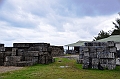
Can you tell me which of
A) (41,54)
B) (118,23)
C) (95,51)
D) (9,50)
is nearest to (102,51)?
(95,51)

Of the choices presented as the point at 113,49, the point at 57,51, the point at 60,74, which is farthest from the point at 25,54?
the point at 57,51

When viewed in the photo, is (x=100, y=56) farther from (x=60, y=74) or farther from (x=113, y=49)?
(x=60, y=74)

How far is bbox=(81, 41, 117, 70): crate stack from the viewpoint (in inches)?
430

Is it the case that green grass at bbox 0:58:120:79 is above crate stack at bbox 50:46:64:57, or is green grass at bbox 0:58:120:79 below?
below

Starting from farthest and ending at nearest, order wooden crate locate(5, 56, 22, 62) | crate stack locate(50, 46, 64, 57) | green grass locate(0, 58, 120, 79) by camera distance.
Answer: crate stack locate(50, 46, 64, 57)
wooden crate locate(5, 56, 22, 62)
green grass locate(0, 58, 120, 79)

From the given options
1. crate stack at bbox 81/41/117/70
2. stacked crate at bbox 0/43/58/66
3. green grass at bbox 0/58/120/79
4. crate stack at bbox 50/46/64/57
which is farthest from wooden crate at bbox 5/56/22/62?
crate stack at bbox 50/46/64/57

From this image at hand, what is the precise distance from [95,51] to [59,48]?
60.1 ft

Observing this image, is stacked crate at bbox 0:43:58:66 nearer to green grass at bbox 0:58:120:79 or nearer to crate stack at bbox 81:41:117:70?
green grass at bbox 0:58:120:79

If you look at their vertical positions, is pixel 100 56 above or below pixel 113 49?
below

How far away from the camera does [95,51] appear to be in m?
11.3

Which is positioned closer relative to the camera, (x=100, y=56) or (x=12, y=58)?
(x=100, y=56)

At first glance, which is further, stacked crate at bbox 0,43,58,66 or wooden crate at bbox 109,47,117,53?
stacked crate at bbox 0,43,58,66

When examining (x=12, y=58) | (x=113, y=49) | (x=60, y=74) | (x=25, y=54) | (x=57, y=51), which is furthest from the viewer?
(x=57, y=51)

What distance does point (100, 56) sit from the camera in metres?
11.1
